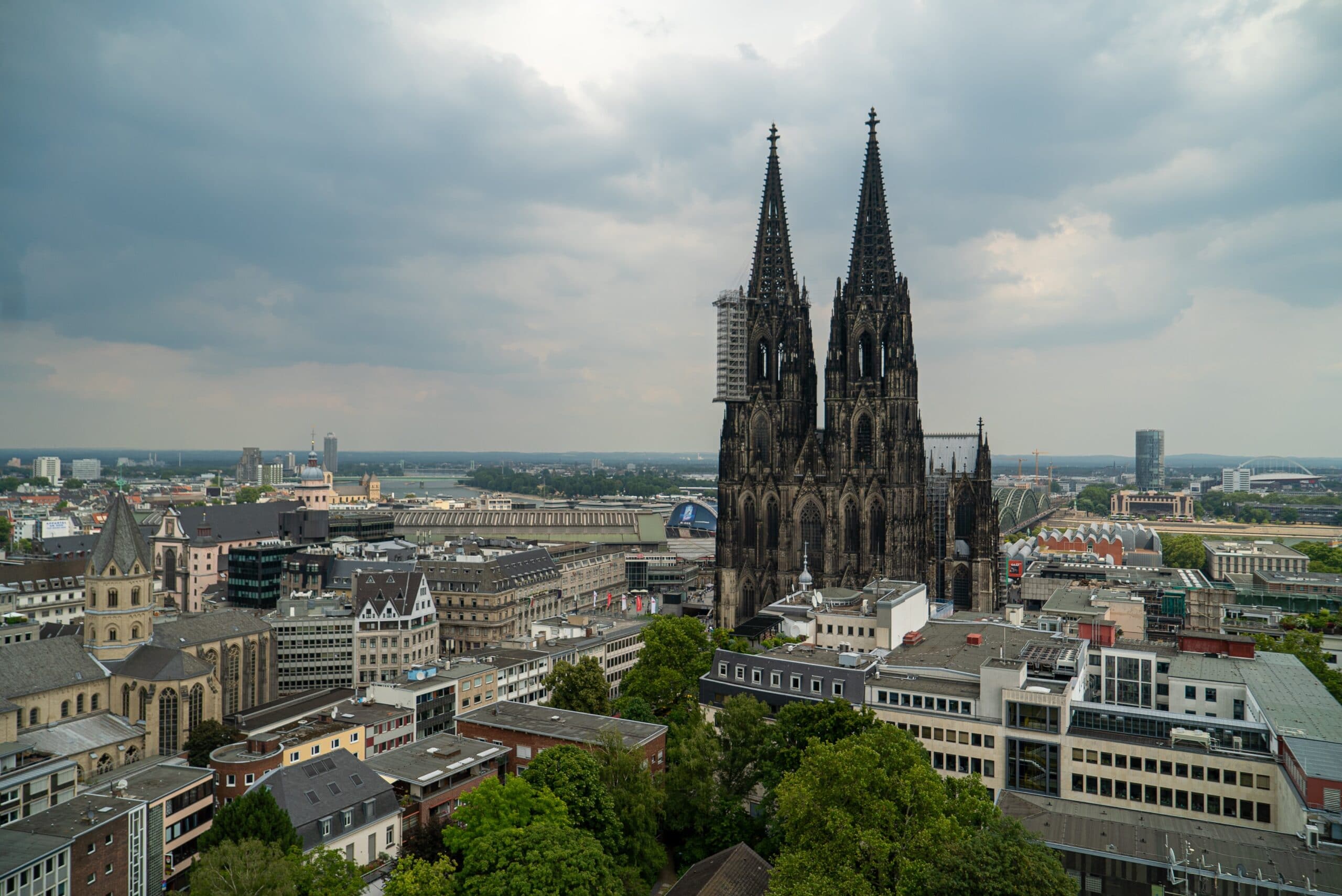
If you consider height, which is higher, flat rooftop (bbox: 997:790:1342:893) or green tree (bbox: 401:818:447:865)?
flat rooftop (bbox: 997:790:1342:893)

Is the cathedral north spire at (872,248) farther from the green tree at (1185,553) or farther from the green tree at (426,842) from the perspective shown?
the green tree at (1185,553)

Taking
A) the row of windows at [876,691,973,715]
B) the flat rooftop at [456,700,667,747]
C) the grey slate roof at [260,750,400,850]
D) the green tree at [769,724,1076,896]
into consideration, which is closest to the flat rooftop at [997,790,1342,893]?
the green tree at [769,724,1076,896]

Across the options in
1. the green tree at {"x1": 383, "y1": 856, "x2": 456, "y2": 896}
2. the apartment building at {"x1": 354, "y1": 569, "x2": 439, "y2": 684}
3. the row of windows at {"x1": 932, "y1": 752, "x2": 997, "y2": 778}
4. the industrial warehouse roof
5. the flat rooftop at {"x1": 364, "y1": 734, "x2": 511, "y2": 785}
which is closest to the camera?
the green tree at {"x1": 383, "y1": 856, "x2": 456, "y2": 896}

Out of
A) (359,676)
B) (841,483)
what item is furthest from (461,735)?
(841,483)

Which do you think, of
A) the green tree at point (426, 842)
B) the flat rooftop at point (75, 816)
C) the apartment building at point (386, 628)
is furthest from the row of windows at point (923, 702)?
the apartment building at point (386, 628)

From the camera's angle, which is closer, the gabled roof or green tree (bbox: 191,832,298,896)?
green tree (bbox: 191,832,298,896)

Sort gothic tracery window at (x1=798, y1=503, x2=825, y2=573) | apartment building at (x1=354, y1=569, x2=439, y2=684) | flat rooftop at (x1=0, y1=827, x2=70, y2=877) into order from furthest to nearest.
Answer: gothic tracery window at (x1=798, y1=503, x2=825, y2=573)
apartment building at (x1=354, y1=569, x2=439, y2=684)
flat rooftop at (x1=0, y1=827, x2=70, y2=877)

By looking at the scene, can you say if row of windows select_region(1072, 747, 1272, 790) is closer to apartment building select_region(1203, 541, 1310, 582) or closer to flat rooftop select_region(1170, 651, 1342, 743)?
flat rooftop select_region(1170, 651, 1342, 743)
